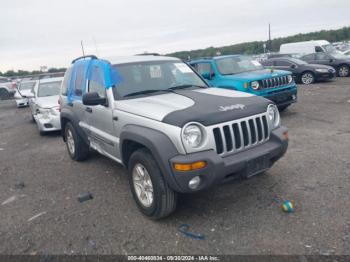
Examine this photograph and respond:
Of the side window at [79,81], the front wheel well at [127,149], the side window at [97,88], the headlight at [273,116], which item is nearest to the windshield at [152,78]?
the side window at [97,88]

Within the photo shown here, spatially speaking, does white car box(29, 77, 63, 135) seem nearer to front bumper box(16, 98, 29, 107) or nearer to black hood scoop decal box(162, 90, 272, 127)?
black hood scoop decal box(162, 90, 272, 127)

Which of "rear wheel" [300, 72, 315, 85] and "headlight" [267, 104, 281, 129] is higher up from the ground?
"headlight" [267, 104, 281, 129]

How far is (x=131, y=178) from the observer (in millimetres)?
3689

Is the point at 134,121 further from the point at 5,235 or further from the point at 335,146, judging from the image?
the point at 335,146

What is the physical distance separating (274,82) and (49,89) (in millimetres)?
6825

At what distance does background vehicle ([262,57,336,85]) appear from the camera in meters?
14.2

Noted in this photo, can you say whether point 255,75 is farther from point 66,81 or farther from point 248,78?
point 66,81

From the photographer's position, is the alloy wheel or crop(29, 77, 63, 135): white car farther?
crop(29, 77, 63, 135): white car

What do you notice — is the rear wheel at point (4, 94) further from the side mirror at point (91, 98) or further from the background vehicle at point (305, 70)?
the side mirror at point (91, 98)

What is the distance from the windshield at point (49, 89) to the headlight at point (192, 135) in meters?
7.47

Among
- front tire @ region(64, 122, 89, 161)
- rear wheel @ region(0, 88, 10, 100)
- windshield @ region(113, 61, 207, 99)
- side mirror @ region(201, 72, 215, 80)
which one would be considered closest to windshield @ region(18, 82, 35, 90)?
rear wheel @ region(0, 88, 10, 100)

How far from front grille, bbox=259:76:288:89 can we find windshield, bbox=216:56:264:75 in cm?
100

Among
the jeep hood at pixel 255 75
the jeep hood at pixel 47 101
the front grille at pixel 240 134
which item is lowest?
the front grille at pixel 240 134

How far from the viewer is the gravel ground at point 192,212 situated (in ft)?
9.93
